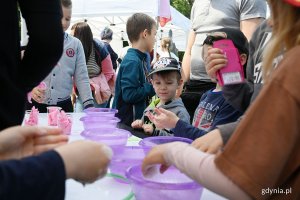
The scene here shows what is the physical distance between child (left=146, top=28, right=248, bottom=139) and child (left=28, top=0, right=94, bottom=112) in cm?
97

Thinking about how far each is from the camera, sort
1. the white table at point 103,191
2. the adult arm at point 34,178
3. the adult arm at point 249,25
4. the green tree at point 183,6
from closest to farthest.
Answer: the adult arm at point 34,178, the white table at point 103,191, the adult arm at point 249,25, the green tree at point 183,6

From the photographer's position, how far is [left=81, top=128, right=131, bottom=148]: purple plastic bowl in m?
1.07

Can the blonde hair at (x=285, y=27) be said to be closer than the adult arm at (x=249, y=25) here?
Yes

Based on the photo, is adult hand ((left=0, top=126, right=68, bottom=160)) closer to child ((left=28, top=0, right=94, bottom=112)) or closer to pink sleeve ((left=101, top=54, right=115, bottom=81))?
child ((left=28, top=0, right=94, bottom=112))

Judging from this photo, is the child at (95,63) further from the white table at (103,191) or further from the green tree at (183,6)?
the green tree at (183,6)

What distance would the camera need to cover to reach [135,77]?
2.46 meters

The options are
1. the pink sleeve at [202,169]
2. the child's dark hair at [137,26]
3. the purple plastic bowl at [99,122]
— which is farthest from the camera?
the child's dark hair at [137,26]

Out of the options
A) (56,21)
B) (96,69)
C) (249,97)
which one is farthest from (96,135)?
(96,69)

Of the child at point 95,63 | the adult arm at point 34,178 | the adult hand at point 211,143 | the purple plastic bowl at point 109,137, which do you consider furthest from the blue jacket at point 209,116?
the child at point 95,63

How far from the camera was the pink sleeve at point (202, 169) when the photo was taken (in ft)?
2.07

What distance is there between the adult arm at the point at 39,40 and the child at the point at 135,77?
4.64 feet

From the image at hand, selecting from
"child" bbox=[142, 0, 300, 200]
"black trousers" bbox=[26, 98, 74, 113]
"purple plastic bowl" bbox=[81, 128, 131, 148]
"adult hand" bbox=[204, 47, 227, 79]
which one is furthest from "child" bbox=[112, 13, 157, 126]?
"child" bbox=[142, 0, 300, 200]

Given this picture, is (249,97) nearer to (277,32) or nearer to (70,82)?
(277,32)

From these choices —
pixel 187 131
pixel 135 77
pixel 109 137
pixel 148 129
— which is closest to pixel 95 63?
pixel 135 77
